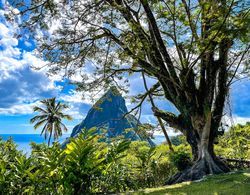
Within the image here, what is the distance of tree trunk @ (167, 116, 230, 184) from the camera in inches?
393

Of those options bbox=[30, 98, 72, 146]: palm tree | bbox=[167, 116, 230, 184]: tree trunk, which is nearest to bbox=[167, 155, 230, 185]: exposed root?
bbox=[167, 116, 230, 184]: tree trunk

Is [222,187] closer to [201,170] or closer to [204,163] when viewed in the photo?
[201,170]

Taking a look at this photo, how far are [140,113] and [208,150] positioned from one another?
12.2 feet

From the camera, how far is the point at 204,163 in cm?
1021

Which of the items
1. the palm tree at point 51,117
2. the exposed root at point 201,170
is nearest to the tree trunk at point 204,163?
the exposed root at point 201,170

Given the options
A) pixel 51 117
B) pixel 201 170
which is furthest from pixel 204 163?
pixel 51 117

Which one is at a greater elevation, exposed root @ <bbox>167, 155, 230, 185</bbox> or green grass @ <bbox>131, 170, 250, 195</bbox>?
exposed root @ <bbox>167, 155, 230, 185</bbox>

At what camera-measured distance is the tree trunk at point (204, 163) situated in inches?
393

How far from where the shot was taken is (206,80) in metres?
10.8

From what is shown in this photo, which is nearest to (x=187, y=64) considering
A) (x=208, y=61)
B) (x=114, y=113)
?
(x=208, y=61)

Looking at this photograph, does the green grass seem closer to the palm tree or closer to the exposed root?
the exposed root

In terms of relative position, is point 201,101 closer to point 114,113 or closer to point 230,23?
point 230,23

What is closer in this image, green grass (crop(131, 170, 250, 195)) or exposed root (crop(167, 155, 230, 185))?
green grass (crop(131, 170, 250, 195))

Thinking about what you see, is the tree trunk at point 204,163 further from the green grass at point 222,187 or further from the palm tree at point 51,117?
the palm tree at point 51,117
